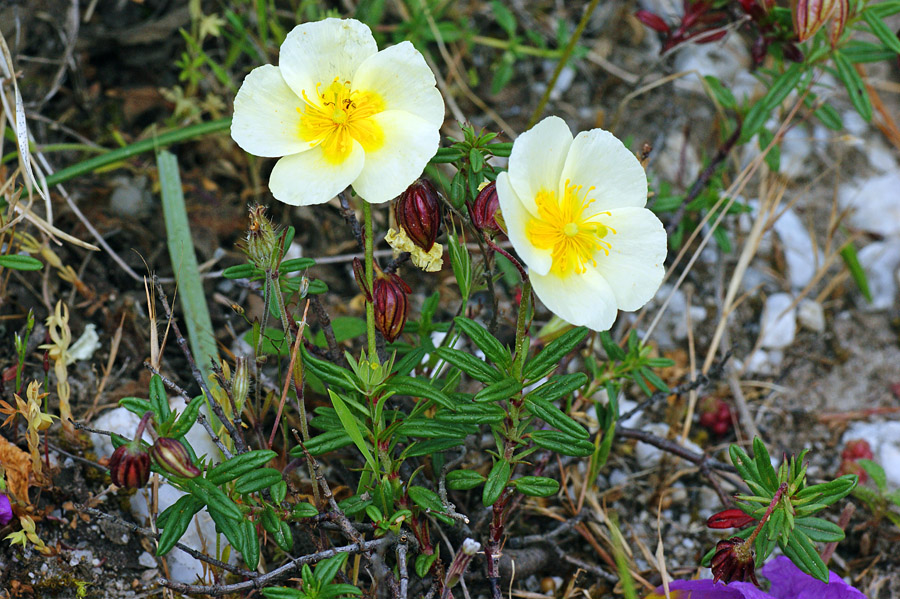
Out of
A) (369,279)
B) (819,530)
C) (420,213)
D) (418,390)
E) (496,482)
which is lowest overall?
(819,530)

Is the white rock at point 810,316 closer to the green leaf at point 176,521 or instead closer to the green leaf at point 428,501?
the green leaf at point 428,501

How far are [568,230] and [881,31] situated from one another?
158cm

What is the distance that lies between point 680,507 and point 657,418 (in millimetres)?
358

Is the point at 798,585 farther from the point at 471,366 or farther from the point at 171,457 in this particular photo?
the point at 171,457

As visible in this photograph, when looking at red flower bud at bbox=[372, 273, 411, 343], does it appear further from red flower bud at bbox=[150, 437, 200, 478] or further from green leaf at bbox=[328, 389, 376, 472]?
red flower bud at bbox=[150, 437, 200, 478]

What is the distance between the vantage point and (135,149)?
2.77 metres

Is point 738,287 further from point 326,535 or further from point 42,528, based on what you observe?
point 42,528

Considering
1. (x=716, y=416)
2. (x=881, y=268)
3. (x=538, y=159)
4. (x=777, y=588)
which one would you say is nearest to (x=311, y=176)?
(x=538, y=159)

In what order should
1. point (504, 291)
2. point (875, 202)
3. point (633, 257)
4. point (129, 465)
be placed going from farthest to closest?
1. point (875, 202)
2. point (504, 291)
3. point (633, 257)
4. point (129, 465)

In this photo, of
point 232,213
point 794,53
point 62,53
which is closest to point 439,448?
point 232,213

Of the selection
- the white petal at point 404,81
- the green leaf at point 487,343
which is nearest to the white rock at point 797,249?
the green leaf at point 487,343

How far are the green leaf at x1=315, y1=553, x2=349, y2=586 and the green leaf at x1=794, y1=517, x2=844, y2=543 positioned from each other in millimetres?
1172

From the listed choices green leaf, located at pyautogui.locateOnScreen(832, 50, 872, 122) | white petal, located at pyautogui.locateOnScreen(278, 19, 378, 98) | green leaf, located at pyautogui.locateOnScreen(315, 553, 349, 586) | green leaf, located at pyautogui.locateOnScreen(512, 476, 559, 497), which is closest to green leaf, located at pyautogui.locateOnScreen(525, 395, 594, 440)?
green leaf, located at pyautogui.locateOnScreen(512, 476, 559, 497)

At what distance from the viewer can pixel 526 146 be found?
1.78 m
